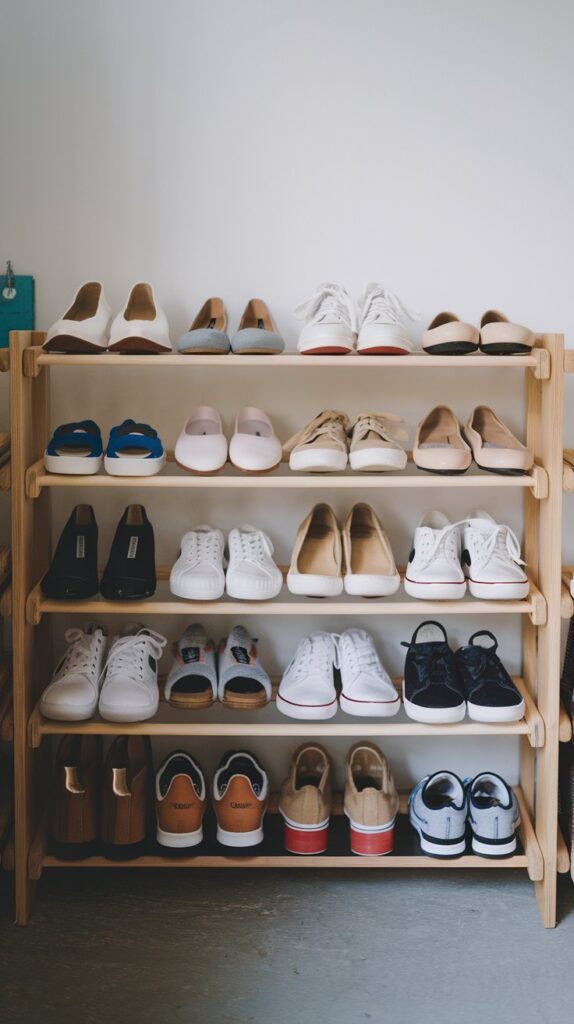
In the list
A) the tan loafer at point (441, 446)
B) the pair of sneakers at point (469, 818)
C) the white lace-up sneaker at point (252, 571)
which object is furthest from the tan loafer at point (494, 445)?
the pair of sneakers at point (469, 818)

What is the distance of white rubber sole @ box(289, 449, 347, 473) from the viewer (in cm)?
192

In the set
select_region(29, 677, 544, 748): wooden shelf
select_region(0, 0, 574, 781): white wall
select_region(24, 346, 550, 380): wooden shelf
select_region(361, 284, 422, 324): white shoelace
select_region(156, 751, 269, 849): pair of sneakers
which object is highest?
select_region(0, 0, 574, 781): white wall

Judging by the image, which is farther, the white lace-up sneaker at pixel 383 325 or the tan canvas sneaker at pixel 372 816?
the tan canvas sneaker at pixel 372 816

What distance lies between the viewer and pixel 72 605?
2016 mm

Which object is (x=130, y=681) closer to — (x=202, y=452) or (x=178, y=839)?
(x=178, y=839)

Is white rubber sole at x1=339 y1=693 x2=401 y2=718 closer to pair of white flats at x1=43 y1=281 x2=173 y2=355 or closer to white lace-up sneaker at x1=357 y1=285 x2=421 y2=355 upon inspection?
white lace-up sneaker at x1=357 y1=285 x2=421 y2=355

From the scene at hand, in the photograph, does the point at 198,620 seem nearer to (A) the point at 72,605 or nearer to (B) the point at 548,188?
(A) the point at 72,605

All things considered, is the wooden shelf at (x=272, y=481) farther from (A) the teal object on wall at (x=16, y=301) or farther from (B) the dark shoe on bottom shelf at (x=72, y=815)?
(B) the dark shoe on bottom shelf at (x=72, y=815)

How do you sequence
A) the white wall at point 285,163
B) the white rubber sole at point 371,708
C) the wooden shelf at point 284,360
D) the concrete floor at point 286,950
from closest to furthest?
the concrete floor at point 286,950, the wooden shelf at point 284,360, the white rubber sole at point 371,708, the white wall at point 285,163

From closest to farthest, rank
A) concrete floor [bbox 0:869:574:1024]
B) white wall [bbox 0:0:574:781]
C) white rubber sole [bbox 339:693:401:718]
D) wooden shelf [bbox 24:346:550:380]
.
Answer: concrete floor [bbox 0:869:574:1024] < wooden shelf [bbox 24:346:550:380] < white rubber sole [bbox 339:693:401:718] < white wall [bbox 0:0:574:781]

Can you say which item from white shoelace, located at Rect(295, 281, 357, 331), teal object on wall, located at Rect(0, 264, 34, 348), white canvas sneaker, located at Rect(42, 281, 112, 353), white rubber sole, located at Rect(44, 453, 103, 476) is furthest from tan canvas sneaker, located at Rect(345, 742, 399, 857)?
teal object on wall, located at Rect(0, 264, 34, 348)

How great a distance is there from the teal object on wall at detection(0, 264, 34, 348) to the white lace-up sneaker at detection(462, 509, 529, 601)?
1222 mm

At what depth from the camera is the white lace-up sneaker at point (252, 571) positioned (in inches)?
78.1

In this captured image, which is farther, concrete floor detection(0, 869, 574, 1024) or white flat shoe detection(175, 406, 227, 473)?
white flat shoe detection(175, 406, 227, 473)
